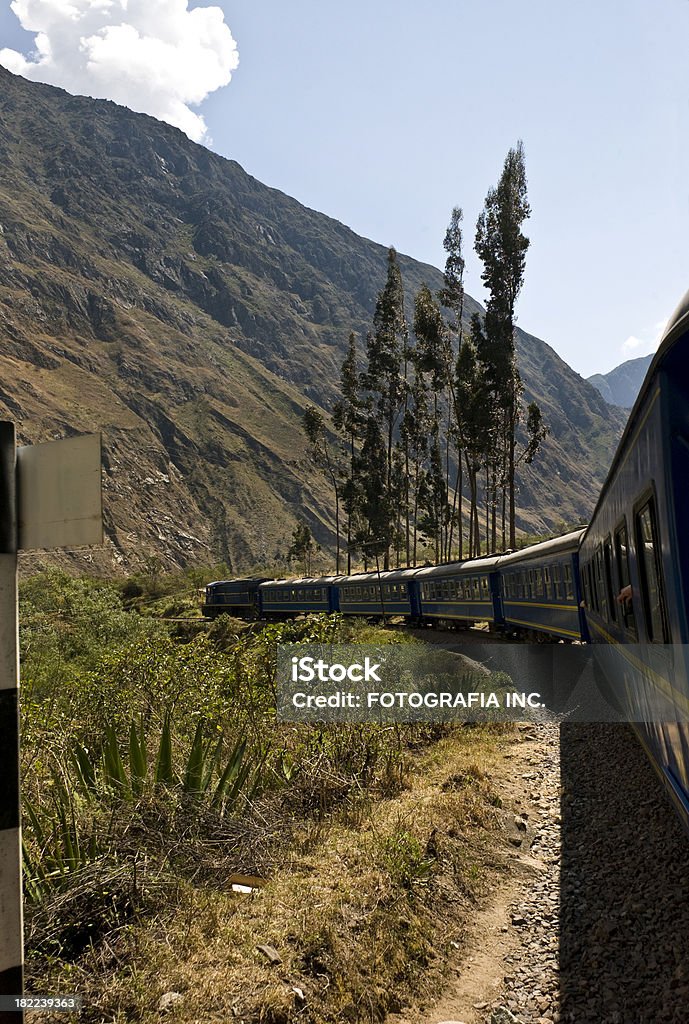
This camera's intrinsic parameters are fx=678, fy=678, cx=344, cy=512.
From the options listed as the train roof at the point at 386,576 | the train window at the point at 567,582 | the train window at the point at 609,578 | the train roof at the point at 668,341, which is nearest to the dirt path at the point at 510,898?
the train window at the point at 609,578

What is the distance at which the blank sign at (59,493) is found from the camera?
2.33 m

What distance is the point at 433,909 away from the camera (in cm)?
563

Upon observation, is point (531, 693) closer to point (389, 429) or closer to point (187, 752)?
point (187, 752)

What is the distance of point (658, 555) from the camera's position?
14.1 ft

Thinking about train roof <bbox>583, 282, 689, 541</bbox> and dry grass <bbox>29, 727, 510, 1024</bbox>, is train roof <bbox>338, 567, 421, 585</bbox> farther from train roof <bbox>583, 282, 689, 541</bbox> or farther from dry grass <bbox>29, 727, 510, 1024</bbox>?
train roof <bbox>583, 282, 689, 541</bbox>

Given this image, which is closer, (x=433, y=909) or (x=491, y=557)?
(x=433, y=909)

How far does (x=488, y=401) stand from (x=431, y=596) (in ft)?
36.9

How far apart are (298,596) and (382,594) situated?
20.2 feet

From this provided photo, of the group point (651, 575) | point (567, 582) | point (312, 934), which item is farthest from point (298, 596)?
point (651, 575)

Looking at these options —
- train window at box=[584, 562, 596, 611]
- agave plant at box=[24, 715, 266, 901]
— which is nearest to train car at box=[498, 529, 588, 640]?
train window at box=[584, 562, 596, 611]

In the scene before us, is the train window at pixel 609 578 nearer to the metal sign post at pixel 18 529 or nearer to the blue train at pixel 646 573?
the blue train at pixel 646 573

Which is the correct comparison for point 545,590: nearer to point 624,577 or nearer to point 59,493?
point 624,577

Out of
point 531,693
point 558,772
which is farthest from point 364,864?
point 531,693

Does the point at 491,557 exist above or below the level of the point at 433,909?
above
